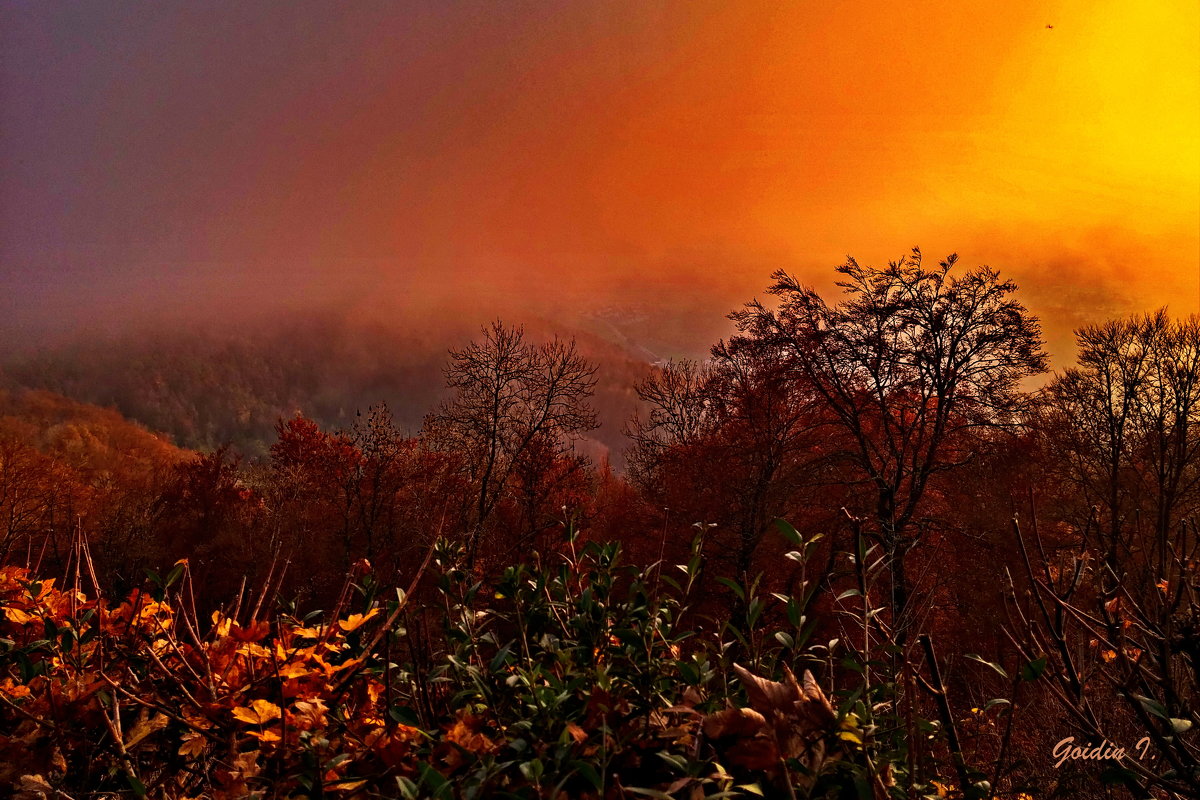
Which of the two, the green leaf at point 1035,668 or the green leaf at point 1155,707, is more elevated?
the green leaf at point 1035,668

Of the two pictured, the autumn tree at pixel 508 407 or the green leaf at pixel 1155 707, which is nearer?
the green leaf at pixel 1155 707

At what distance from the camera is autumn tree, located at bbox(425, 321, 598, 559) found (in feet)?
82.0

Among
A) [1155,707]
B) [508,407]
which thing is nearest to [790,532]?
[1155,707]

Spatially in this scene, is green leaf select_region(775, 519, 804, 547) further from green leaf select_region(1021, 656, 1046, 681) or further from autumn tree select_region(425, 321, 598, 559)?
autumn tree select_region(425, 321, 598, 559)

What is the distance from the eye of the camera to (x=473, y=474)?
2564cm

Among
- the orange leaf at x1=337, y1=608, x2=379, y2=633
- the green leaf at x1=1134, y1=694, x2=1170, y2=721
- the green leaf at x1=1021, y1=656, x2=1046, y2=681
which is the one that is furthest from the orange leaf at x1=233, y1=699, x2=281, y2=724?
the green leaf at x1=1134, y1=694, x2=1170, y2=721

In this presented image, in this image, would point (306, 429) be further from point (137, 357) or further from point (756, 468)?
point (137, 357)

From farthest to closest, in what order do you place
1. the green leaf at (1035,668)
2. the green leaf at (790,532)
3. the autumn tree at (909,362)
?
the autumn tree at (909,362), the green leaf at (790,532), the green leaf at (1035,668)

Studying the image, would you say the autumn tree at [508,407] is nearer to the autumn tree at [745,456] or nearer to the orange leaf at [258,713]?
the autumn tree at [745,456]

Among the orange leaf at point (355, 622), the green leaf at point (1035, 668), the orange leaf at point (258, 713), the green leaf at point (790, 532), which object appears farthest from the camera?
the orange leaf at point (355, 622)

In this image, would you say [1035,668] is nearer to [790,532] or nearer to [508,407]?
[790,532]

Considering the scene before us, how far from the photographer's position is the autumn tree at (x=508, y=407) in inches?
984

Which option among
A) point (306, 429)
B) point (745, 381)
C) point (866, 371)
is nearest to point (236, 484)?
point (306, 429)

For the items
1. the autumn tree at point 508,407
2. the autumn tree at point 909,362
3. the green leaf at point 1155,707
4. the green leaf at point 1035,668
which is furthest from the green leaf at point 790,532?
the autumn tree at point 508,407
